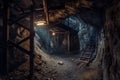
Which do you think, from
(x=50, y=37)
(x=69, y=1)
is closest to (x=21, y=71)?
(x=69, y=1)

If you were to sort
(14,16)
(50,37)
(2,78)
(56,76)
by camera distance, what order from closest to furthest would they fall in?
1. (2,78)
2. (14,16)
3. (56,76)
4. (50,37)

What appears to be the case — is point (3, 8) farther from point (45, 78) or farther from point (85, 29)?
point (85, 29)

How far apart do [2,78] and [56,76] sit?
11.0ft

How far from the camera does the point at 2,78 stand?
24.6 feet

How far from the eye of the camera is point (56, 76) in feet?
32.3

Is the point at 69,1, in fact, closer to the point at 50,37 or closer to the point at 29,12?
the point at 29,12

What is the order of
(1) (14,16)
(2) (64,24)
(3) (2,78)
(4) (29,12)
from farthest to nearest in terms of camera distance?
1. (2) (64,24)
2. (1) (14,16)
3. (4) (29,12)
4. (3) (2,78)

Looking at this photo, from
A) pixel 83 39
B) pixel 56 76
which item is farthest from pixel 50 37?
pixel 56 76

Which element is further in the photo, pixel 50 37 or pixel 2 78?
pixel 50 37

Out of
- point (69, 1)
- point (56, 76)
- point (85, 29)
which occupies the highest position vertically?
point (69, 1)

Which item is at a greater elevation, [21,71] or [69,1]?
[69,1]

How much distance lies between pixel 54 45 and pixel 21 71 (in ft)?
33.6

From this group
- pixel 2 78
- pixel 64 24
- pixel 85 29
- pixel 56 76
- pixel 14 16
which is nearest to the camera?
pixel 2 78

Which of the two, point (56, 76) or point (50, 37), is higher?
point (50, 37)
